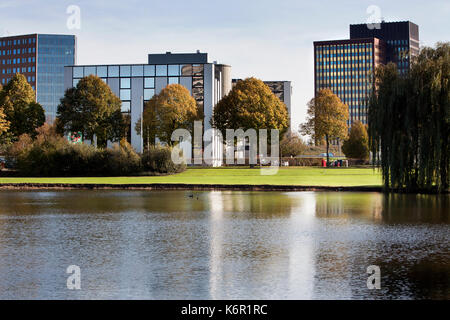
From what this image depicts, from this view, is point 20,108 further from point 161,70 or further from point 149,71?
point 161,70

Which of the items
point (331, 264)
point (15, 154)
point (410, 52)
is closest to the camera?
point (331, 264)

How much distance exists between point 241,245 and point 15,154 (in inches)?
2315

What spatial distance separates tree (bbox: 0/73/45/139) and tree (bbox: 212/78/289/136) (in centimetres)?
2648

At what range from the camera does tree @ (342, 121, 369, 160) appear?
99.2 meters

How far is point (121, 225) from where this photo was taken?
2108 centimetres

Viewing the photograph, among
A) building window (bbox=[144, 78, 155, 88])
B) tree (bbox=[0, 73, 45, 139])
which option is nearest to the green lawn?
tree (bbox=[0, 73, 45, 139])

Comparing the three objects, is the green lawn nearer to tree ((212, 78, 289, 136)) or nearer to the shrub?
the shrub

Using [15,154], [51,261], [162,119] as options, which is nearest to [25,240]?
[51,261]

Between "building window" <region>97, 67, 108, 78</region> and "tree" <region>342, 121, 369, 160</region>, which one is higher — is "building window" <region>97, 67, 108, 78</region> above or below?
above

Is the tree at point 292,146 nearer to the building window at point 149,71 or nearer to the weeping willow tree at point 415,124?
the building window at point 149,71

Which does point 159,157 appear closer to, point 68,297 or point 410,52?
point 410,52

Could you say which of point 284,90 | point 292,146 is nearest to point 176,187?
point 292,146

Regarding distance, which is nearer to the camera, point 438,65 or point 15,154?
point 438,65

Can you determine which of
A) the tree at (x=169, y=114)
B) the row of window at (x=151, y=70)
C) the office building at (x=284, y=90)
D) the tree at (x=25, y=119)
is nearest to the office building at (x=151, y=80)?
the row of window at (x=151, y=70)
